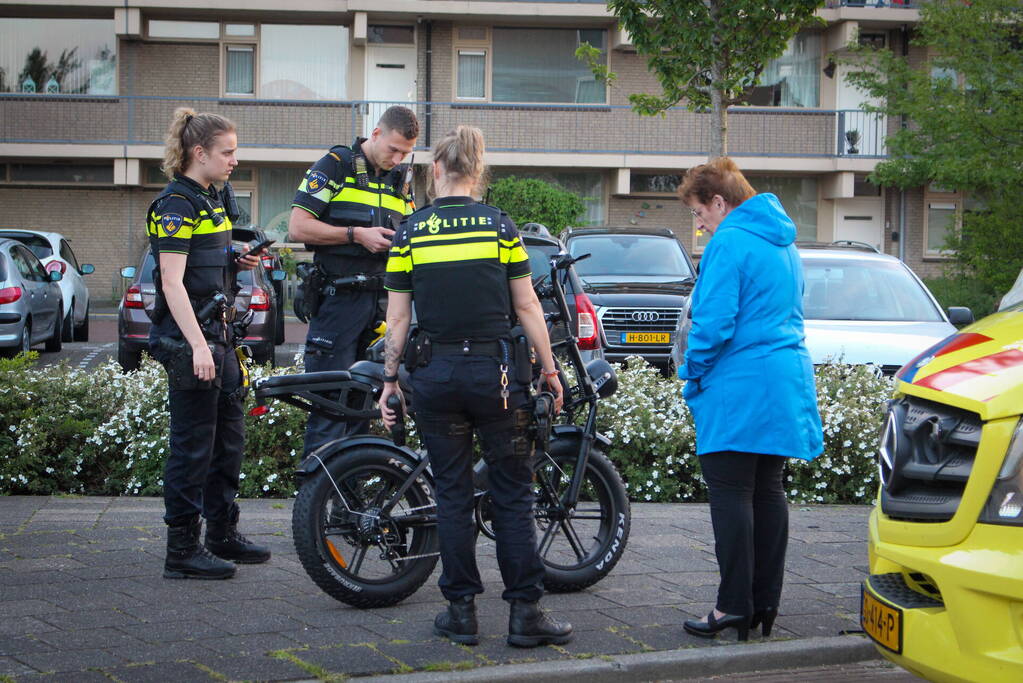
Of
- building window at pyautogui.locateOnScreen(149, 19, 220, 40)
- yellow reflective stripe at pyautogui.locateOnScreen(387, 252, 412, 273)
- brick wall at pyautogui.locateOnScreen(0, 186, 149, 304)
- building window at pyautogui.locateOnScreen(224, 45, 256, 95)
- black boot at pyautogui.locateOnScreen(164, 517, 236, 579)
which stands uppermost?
building window at pyautogui.locateOnScreen(149, 19, 220, 40)

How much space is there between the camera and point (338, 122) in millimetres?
29344

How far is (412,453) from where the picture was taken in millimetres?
5508

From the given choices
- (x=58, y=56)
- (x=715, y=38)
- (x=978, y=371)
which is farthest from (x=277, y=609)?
(x=58, y=56)

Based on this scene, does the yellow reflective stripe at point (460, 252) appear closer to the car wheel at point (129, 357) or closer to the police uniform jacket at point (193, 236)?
the police uniform jacket at point (193, 236)

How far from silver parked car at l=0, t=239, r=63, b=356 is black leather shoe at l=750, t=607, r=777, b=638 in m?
12.3

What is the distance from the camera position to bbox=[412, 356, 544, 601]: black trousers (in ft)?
16.0

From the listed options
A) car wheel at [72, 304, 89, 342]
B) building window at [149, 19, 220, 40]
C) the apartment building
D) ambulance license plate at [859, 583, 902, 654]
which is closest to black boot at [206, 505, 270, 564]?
ambulance license plate at [859, 583, 902, 654]

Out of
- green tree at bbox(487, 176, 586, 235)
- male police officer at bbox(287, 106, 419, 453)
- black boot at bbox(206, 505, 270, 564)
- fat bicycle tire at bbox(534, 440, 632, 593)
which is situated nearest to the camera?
fat bicycle tire at bbox(534, 440, 632, 593)

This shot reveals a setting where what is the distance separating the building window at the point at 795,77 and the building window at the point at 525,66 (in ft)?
13.4

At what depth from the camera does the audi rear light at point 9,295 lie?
15414mm

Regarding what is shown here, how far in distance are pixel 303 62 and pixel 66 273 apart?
11600 millimetres

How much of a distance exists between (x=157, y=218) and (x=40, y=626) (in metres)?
1.81

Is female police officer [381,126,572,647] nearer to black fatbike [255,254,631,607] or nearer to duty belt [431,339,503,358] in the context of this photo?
duty belt [431,339,503,358]

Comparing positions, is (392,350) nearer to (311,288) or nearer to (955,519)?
(311,288)
